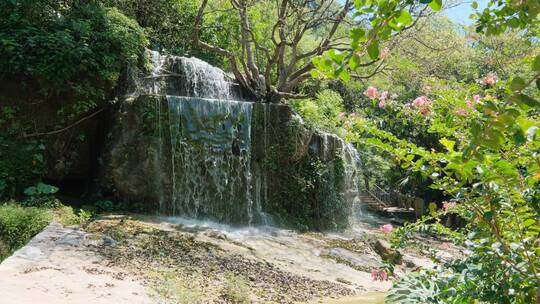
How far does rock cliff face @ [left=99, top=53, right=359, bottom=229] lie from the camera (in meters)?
9.09

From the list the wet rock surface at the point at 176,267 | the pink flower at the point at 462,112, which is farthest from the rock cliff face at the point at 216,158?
the pink flower at the point at 462,112

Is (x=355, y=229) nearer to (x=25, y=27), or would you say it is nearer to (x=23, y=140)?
(x=23, y=140)

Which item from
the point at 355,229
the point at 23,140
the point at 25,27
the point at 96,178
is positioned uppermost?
the point at 25,27

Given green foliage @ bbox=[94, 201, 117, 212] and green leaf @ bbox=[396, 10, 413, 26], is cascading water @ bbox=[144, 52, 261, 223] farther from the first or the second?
green leaf @ bbox=[396, 10, 413, 26]

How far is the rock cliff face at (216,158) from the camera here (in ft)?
29.8

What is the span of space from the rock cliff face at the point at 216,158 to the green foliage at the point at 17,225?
2562mm

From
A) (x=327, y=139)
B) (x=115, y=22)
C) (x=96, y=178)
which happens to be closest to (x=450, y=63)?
(x=327, y=139)

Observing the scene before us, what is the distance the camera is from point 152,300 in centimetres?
442

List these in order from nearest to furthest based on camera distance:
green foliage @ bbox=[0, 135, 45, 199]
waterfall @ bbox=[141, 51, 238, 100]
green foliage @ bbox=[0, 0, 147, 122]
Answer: green foliage @ bbox=[0, 135, 45, 199] < green foliage @ bbox=[0, 0, 147, 122] < waterfall @ bbox=[141, 51, 238, 100]

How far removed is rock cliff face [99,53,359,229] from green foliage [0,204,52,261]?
256 cm

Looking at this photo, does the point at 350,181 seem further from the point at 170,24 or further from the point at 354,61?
the point at 354,61

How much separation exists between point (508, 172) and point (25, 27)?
30.6ft

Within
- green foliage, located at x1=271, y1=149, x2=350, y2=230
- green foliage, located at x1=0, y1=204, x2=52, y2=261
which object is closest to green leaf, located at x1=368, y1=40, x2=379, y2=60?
green foliage, located at x1=0, y1=204, x2=52, y2=261

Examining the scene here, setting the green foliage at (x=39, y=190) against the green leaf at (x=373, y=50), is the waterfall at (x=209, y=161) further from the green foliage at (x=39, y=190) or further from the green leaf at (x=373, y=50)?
the green leaf at (x=373, y=50)
